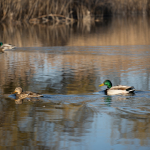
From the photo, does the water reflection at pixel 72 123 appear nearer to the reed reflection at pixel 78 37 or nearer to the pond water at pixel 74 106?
the pond water at pixel 74 106

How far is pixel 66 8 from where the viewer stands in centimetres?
3781

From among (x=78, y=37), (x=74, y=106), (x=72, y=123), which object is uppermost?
(x=78, y=37)

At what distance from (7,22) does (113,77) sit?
97.0ft

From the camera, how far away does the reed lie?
36.4 metres

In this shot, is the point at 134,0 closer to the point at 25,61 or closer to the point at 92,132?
the point at 25,61

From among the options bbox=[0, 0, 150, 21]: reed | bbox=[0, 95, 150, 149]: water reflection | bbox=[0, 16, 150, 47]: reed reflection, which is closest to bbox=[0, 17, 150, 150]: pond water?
bbox=[0, 95, 150, 149]: water reflection

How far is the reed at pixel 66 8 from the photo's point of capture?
36400 millimetres

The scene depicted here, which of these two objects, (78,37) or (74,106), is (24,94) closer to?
(74,106)

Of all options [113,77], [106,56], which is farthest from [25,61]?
[113,77]

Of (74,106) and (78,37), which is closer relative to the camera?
(74,106)

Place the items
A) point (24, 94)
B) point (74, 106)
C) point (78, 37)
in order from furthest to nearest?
1. point (78, 37)
2. point (24, 94)
3. point (74, 106)

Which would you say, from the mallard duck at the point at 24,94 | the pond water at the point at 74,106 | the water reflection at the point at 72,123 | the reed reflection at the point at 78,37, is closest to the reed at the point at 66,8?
the reed reflection at the point at 78,37

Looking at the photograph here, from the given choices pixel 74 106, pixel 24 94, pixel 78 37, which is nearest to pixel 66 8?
pixel 78 37

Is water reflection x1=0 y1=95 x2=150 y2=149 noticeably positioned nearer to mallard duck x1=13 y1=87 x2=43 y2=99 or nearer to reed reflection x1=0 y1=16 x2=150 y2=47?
mallard duck x1=13 y1=87 x2=43 y2=99
